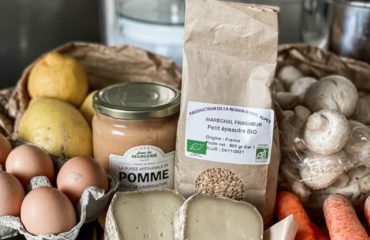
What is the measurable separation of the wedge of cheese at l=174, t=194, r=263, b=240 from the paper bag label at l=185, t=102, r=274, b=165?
0.06 m

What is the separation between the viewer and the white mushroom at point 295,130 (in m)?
0.82

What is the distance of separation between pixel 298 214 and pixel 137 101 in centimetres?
28

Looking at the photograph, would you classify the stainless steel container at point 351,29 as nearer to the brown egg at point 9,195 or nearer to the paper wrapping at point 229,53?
the paper wrapping at point 229,53

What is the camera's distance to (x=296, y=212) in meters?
0.80

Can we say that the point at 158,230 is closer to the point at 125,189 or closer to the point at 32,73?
the point at 125,189

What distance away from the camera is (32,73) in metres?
0.99

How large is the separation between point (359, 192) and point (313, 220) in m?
0.08

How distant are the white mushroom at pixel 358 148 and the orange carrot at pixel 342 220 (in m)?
0.06

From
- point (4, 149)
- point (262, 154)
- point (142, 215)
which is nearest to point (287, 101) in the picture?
point (262, 154)

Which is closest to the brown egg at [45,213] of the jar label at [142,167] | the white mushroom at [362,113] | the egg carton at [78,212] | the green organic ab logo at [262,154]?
the egg carton at [78,212]

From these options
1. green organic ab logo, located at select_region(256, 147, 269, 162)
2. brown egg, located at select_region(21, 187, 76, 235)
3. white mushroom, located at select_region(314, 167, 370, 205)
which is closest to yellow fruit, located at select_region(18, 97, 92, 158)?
brown egg, located at select_region(21, 187, 76, 235)

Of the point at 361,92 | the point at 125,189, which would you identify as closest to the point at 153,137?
the point at 125,189

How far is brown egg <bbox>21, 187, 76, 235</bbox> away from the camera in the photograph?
688mm

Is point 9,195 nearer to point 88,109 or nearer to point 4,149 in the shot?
point 4,149
